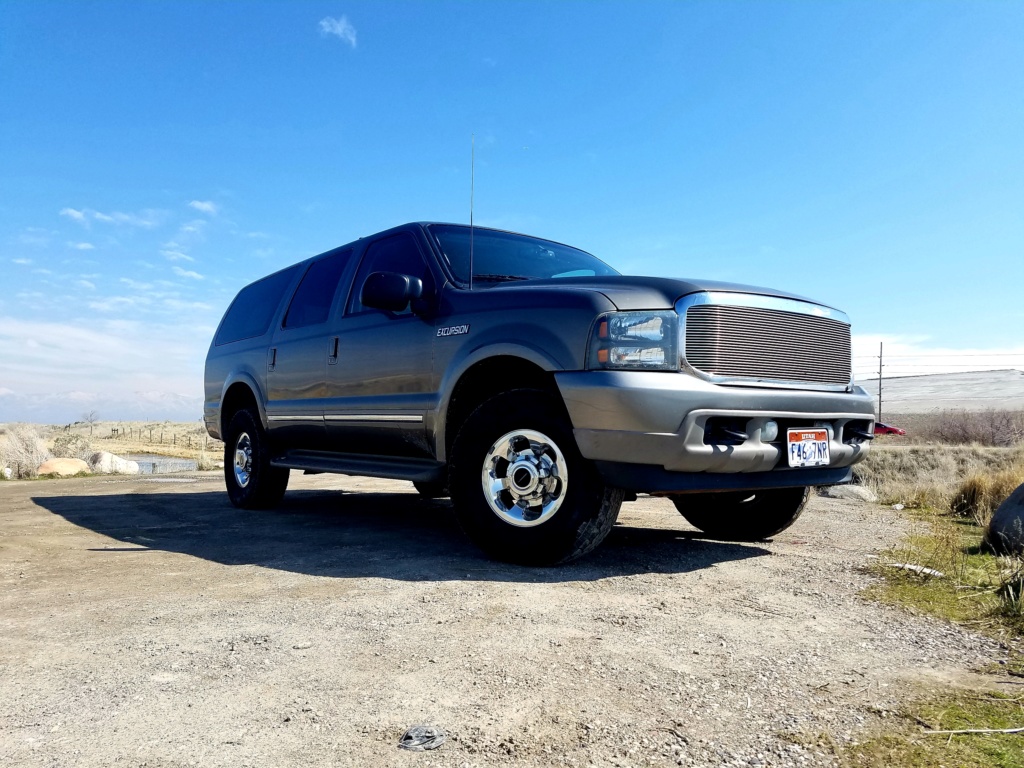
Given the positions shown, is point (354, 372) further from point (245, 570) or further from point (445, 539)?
point (245, 570)

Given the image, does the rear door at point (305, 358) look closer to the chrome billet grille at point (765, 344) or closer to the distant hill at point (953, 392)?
the chrome billet grille at point (765, 344)

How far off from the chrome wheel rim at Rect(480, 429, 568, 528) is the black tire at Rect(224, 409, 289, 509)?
3168mm


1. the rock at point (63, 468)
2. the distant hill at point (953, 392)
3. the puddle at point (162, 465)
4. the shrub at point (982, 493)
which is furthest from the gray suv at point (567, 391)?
the distant hill at point (953, 392)

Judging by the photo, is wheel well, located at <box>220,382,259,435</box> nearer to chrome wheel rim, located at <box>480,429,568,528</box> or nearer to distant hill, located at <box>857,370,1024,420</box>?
chrome wheel rim, located at <box>480,429,568,528</box>

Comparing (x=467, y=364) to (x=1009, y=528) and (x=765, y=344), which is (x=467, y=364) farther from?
(x=1009, y=528)

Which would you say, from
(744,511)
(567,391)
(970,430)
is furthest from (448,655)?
(970,430)

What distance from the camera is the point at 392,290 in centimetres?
450

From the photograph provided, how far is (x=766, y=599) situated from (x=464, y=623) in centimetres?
138

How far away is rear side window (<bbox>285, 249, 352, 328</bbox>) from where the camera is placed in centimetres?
580

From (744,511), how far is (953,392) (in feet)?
167

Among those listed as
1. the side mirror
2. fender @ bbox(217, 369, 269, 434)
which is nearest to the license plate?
the side mirror

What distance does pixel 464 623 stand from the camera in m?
2.83

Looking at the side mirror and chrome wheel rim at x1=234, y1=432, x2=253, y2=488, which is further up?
the side mirror

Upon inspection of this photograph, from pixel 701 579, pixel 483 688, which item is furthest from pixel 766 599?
pixel 483 688
